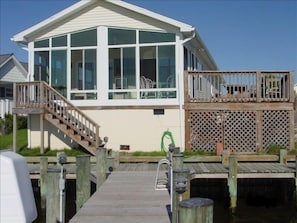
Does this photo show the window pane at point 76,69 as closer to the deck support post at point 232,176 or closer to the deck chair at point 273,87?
the deck chair at point 273,87

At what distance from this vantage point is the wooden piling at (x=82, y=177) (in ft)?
29.6

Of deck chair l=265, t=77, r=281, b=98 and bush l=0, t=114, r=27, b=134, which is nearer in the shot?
deck chair l=265, t=77, r=281, b=98

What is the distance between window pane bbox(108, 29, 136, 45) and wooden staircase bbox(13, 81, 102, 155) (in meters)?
3.01

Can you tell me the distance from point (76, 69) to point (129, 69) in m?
2.17

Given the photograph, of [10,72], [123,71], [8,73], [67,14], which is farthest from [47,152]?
[10,72]

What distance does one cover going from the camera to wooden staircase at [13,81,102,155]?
15312 mm

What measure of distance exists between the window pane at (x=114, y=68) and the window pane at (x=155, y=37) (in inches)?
40.9

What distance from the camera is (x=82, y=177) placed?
9.15 metres

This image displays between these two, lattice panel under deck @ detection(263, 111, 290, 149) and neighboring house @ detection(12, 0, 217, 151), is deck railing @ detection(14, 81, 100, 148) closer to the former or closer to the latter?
neighboring house @ detection(12, 0, 217, 151)

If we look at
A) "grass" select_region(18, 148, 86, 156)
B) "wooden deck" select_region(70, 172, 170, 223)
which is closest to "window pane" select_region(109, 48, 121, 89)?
"grass" select_region(18, 148, 86, 156)

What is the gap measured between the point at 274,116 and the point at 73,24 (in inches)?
333

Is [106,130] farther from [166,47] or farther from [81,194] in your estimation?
[81,194]

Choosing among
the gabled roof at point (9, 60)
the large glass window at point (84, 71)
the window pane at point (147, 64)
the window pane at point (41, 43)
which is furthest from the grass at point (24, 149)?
the gabled roof at point (9, 60)

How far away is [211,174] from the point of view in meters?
11.0
